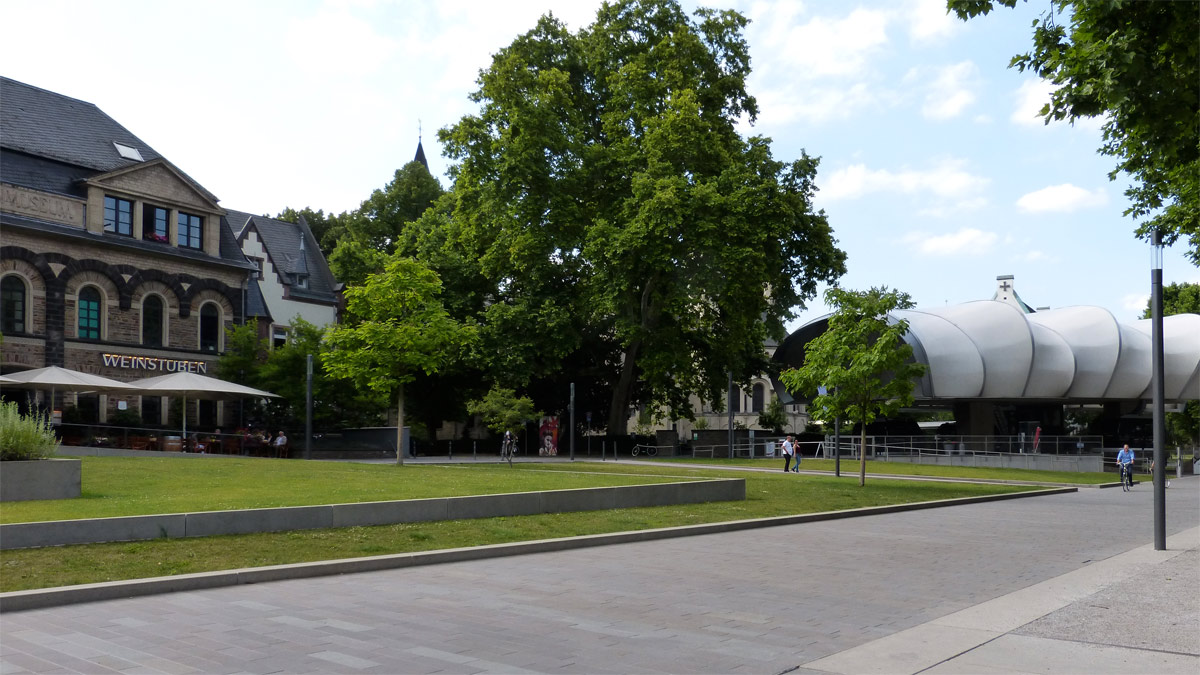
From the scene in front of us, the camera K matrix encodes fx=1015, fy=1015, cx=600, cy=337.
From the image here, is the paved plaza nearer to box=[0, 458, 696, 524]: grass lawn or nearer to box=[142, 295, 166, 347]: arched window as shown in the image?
box=[0, 458, 696, 524]: grass lawn

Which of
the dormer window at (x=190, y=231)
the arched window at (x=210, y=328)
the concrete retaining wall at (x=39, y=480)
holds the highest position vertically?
the dormer window at (x=190, y=231)

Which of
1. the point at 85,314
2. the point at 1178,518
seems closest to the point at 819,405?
the point at 1178,518

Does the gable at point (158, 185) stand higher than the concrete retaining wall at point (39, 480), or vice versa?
the gable at point (158, 185)

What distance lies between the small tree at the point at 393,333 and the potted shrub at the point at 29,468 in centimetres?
1553

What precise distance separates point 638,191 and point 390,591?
2807cm

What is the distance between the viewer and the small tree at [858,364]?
26.3m

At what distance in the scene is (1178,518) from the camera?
20.7 metres

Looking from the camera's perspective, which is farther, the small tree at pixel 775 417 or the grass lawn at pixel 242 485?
the small tree at pixel 775 417

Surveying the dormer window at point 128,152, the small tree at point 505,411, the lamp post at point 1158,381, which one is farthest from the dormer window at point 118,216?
the lamp post at point 1158,381

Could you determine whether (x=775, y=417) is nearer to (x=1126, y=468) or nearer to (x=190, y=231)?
(x=1126, y=468)

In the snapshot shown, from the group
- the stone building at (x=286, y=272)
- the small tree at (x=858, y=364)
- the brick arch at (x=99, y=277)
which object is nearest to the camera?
the small tree at (x=858, y=364)

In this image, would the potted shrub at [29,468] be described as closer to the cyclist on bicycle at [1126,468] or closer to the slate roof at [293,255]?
the cyclist on bicycle at [1126,468]

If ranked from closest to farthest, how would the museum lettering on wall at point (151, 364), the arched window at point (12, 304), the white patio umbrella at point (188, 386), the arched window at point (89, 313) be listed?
the white patio umbrella at point (188, 386) < the arched window at point (12, 304) < the arched window at point (89, 313) < the museum lettering on wall at point (151, 364)

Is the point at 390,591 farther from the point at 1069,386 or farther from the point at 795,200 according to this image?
the point at 1069,386
